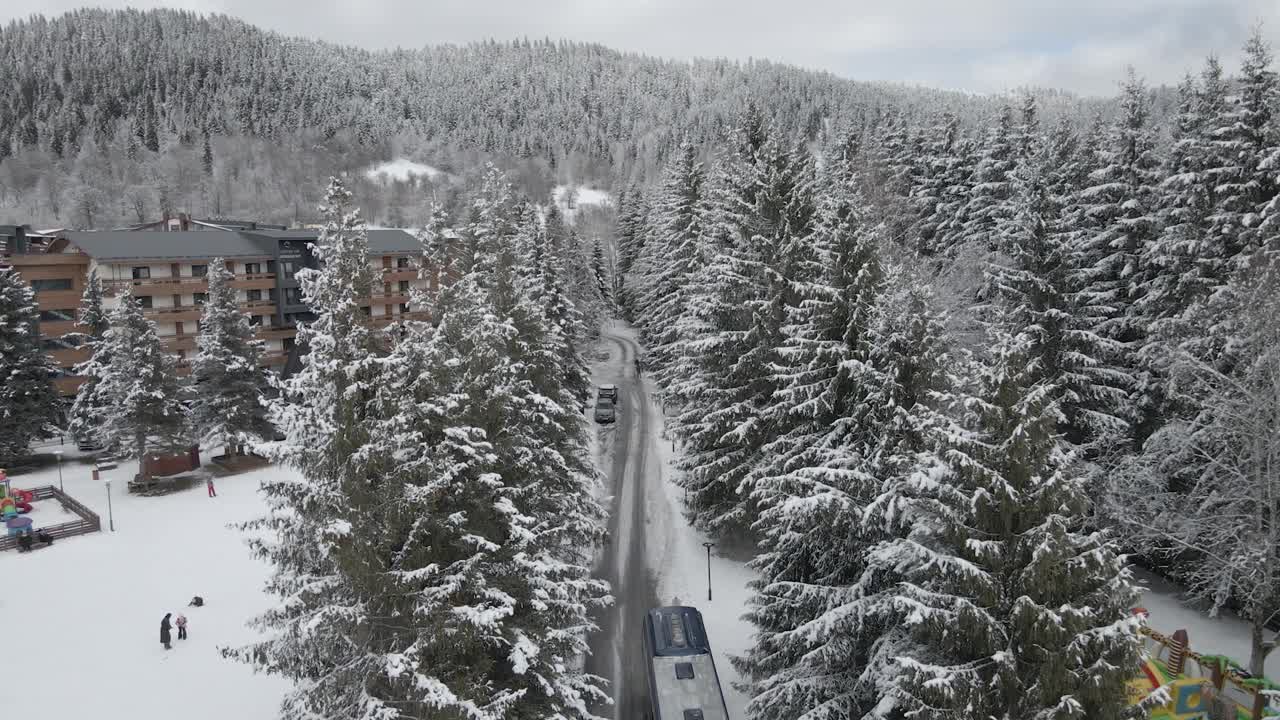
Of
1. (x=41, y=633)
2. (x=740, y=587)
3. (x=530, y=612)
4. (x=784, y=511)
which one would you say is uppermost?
(x=784, y=511)

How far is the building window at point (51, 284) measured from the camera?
168 feet

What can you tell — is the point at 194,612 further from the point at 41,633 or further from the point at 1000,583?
the point at 1000,583

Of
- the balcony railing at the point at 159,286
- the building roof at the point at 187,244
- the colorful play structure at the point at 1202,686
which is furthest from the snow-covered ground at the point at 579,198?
the colorful play structure at the point at 1202,686

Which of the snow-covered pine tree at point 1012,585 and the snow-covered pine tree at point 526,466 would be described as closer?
the snow-covered pine tree at point 1012,585

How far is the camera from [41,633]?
25.7 meters

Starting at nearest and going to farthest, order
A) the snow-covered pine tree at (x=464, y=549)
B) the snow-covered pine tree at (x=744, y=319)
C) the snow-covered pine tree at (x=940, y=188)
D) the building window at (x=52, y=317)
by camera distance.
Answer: the snow-covered pine tree at (x=464, y=549) → the snow-covered pine tree at (x=744, y=319) → the snow-covered pine tree at (x=940, y=188) → the building window at (x=52, y=317)

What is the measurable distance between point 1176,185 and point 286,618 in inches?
1144

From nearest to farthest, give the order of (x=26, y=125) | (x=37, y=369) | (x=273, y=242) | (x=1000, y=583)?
(x=1000, y=583)
(x=37, y=369)
(x=273, y=242)
(x=26, y=125)

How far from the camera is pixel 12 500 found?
35250 mm

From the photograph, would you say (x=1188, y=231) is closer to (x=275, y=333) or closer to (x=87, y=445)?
(x=275, y=333)

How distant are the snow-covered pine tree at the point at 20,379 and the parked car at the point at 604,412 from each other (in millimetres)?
33700

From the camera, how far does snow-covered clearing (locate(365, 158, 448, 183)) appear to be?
181 meters

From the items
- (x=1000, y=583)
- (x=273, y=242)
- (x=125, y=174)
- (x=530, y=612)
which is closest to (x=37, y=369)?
(x=273, y=242)

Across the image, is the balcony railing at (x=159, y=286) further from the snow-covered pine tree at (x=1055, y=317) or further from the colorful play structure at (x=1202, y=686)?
the colorful play structure at (x=1202, y=686)
